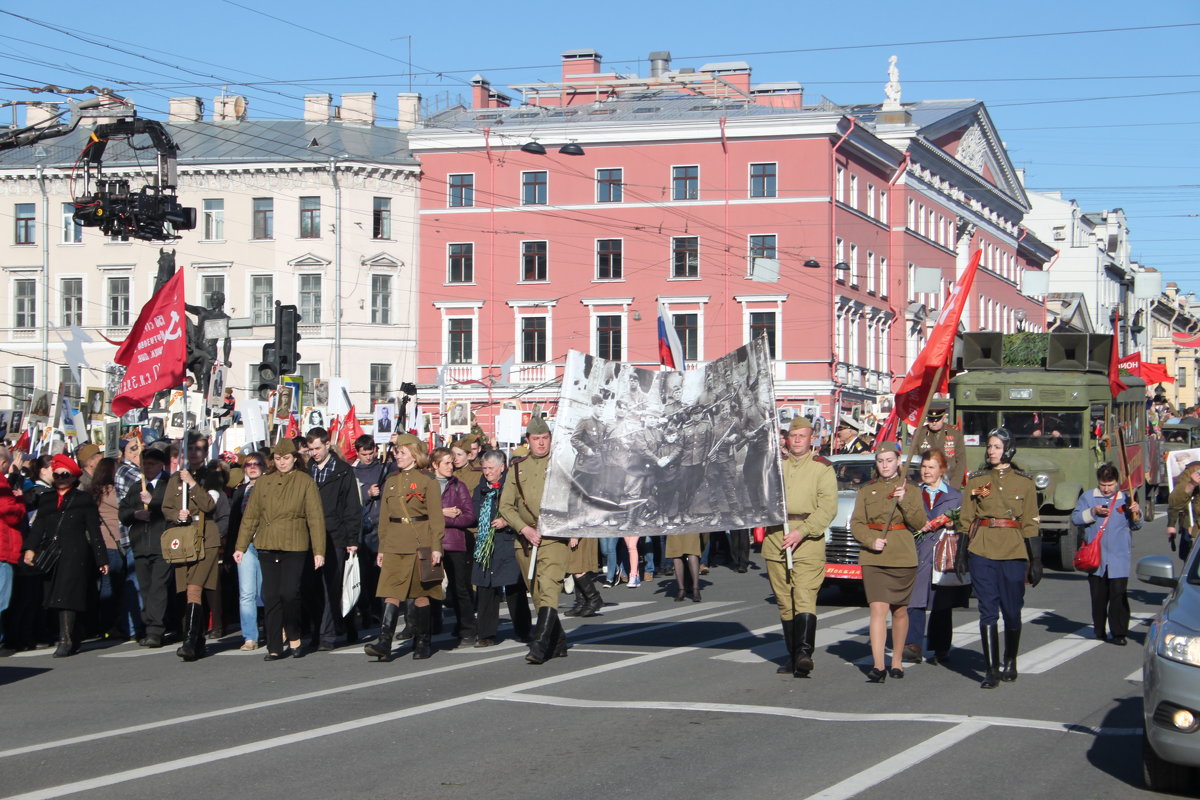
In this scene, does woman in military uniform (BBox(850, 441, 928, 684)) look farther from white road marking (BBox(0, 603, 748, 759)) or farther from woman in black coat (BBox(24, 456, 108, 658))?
woman in black coat (BBox(24, 456, 108, 658))

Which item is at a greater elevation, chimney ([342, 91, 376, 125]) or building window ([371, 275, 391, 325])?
chimney ([342, 91, 376, 125])

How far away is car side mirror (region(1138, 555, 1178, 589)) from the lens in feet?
30.3

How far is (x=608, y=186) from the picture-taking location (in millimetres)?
59594

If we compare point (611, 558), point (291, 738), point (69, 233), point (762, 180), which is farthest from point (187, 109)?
point (291, 738)

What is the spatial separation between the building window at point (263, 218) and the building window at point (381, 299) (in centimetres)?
409

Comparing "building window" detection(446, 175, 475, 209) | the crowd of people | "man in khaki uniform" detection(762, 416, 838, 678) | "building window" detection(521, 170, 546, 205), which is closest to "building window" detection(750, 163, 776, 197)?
"building window" detection(521, 170, 546, 205)

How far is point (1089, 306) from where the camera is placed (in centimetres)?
10969

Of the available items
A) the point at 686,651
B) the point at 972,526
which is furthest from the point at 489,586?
the point at 972,526

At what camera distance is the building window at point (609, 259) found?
196 ft

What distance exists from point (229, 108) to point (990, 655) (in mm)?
55609

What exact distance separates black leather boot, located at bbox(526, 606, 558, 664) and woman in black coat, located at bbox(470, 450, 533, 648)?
1198 mm

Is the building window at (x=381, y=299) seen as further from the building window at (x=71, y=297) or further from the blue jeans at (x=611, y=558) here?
the blue jeans at (x=611, y=558)

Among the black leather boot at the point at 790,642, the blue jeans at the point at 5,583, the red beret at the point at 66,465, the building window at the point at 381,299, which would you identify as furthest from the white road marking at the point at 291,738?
the building window at the point at 381,299

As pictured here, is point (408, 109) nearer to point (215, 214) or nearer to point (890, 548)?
point (215, 214)
